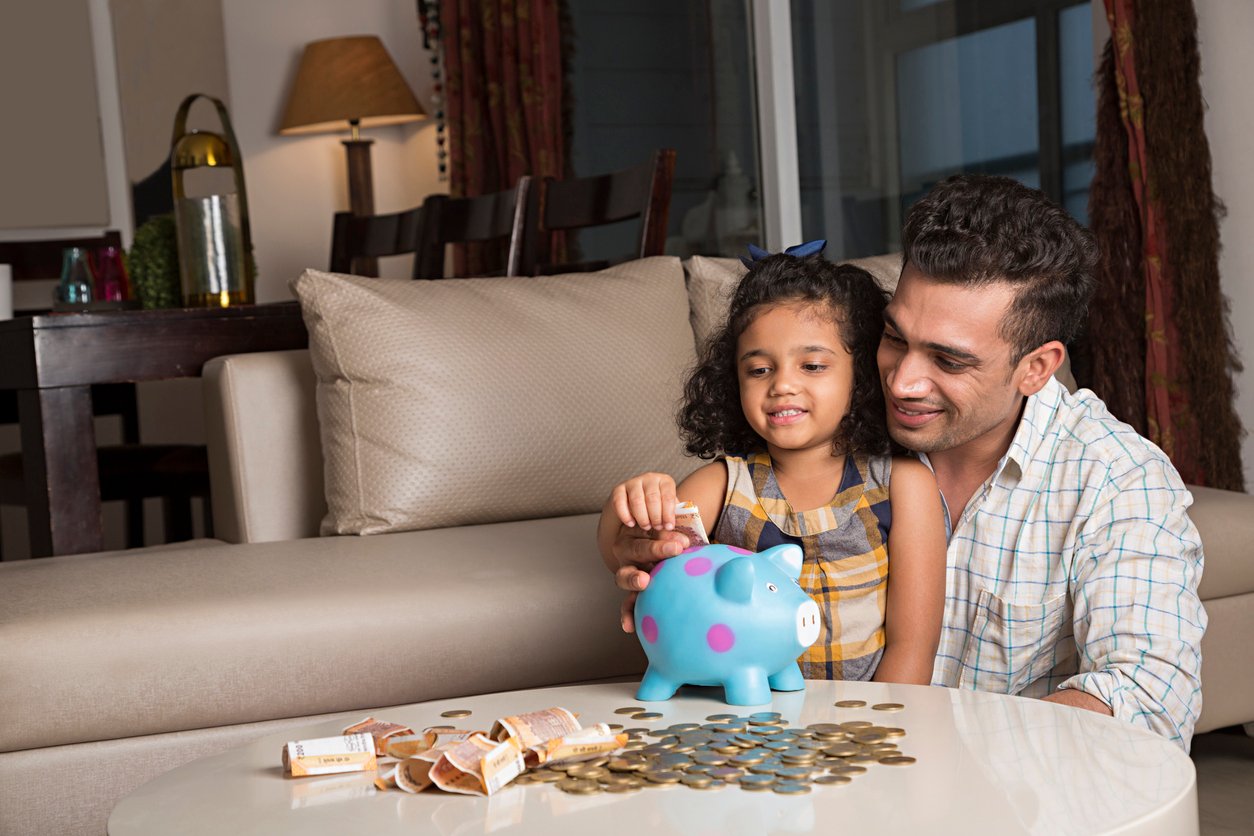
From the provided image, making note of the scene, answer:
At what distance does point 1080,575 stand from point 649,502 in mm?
478

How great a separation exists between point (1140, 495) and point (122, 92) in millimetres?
4600

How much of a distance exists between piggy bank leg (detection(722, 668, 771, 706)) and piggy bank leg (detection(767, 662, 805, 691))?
39 millimetres

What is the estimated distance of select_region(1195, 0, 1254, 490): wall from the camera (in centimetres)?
266

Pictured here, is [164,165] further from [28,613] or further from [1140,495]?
[1140,495]

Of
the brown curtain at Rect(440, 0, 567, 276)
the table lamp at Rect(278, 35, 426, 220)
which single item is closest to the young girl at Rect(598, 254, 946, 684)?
the brown curtain at Rect(440, 0, 567, 276)

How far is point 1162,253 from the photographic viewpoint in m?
2.68

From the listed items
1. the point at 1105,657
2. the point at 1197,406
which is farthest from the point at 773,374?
the point at 1197,406

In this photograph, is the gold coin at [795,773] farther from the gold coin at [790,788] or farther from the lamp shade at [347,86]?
the lamp shade at [347,86]

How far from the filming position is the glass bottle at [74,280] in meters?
2.65

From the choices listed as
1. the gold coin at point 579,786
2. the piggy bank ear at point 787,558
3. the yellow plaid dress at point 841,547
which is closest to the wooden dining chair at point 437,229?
the yellow plaid dress at point 841,547

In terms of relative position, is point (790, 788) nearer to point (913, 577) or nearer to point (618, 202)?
point (913, 577)

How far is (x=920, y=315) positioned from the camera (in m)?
1.42

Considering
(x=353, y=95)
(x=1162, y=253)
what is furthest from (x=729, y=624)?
(x=353, y=95)

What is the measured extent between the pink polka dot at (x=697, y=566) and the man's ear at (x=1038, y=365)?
474mm
